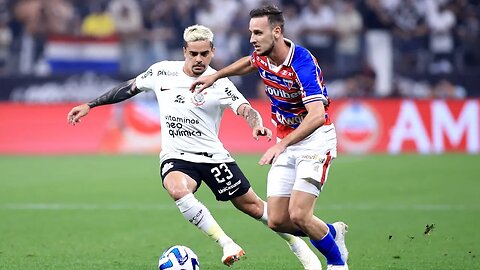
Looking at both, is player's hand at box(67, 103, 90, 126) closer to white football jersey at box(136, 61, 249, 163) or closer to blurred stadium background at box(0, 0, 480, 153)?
white football jersey at box(136, 61, 249, 163)

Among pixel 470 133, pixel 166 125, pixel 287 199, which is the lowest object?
pixel 470 133

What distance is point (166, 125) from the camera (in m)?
9.39

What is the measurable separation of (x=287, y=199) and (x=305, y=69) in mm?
1197

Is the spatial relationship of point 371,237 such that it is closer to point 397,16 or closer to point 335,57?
point 335,57

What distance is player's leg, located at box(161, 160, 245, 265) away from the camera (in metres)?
8.70

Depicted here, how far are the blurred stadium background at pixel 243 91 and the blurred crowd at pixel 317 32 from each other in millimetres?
32

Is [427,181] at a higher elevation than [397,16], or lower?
lower

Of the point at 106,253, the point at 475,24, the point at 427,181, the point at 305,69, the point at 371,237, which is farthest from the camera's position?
the point at 475,24

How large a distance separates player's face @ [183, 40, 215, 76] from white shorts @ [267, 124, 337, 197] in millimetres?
1310

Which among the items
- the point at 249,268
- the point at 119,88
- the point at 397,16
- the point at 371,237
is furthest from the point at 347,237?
the point at 397,16

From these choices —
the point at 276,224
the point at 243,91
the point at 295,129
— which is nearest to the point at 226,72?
the point at 295,129

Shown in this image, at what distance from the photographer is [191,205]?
8.82 metres

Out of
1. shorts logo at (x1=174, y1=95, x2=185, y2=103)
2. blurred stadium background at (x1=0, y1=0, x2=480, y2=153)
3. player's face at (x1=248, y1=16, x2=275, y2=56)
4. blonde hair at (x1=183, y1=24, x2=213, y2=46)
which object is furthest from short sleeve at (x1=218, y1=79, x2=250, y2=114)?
blurred stadium background at (x1=0, y1=0, x2=480, y2=153)

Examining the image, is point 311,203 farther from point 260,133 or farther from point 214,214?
point 214,214
